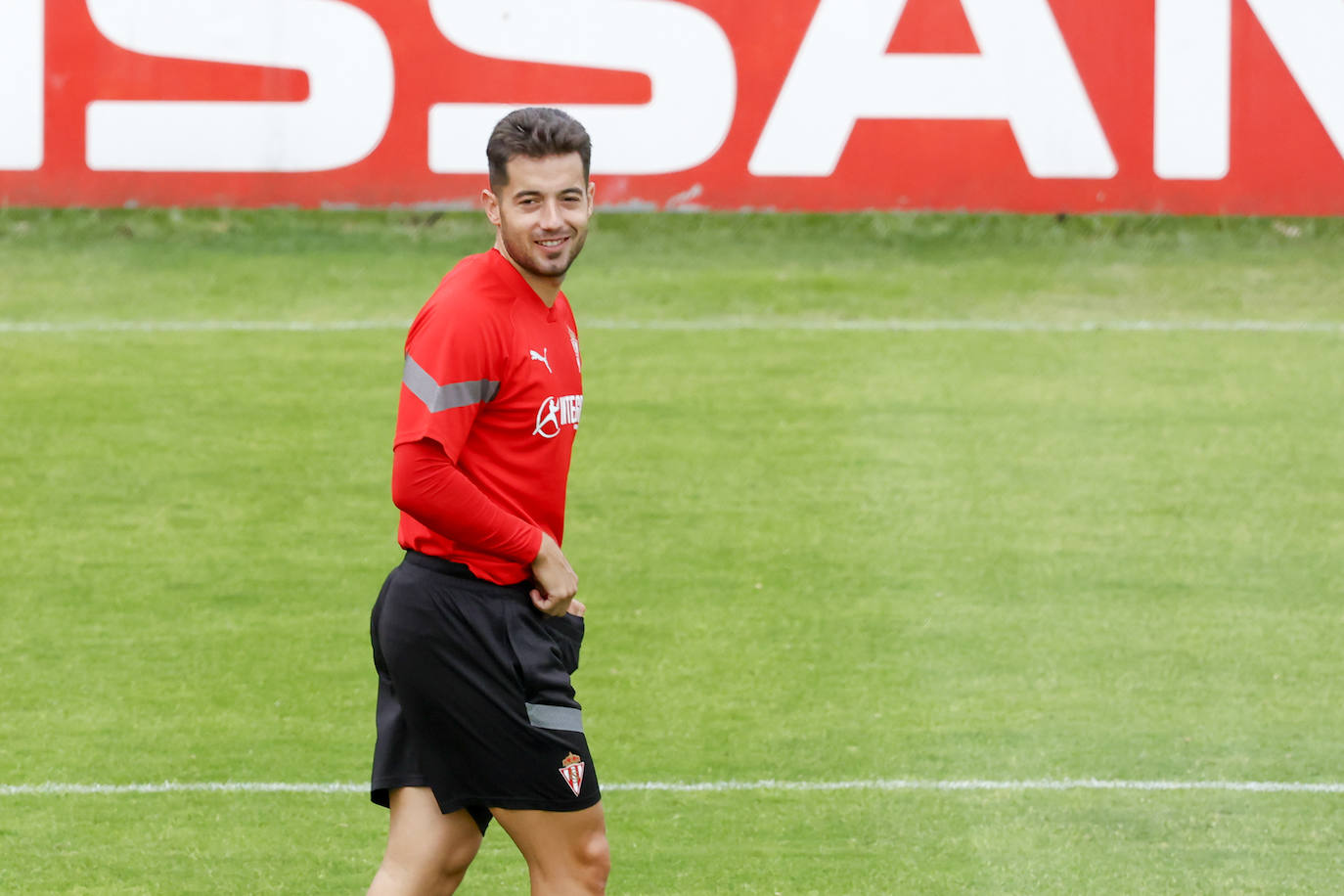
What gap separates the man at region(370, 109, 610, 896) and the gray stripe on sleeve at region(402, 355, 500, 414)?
0.02 m

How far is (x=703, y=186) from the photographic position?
12367mm

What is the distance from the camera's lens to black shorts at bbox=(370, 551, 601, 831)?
3850 mm

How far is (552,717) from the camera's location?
3891 millimetres

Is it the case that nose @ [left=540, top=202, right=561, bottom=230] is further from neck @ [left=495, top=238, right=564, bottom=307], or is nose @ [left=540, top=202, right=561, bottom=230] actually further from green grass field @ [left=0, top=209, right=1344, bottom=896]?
green grass field @ [left=0, top=209, right=1344, bottom=896]

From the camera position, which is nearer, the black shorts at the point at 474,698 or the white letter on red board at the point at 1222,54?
the black shorts at the point at 474,698

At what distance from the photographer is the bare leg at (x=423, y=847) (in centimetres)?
388

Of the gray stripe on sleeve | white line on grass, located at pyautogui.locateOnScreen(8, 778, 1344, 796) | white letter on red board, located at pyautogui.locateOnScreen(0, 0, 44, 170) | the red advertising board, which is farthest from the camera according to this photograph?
the red advertising board

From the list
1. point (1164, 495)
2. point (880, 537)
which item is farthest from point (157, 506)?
point (1164, 495)

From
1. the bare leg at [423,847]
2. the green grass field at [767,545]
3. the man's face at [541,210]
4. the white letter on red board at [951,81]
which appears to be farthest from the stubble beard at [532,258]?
the white letter on red board at [951,81]

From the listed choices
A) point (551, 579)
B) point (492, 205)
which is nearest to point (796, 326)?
point (492, 205)

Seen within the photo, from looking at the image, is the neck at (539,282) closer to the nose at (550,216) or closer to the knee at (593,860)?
the nose at (550,216)

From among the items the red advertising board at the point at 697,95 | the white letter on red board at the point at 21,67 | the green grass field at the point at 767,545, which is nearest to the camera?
the green grass field at the point at 767,545

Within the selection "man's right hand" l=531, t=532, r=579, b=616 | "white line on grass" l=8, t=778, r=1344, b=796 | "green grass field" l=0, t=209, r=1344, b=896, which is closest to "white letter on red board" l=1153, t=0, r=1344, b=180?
"green grass field" l=0, t=209, r=1344, b=896

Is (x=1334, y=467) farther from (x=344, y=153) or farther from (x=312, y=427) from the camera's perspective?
(x=344, y=153)
